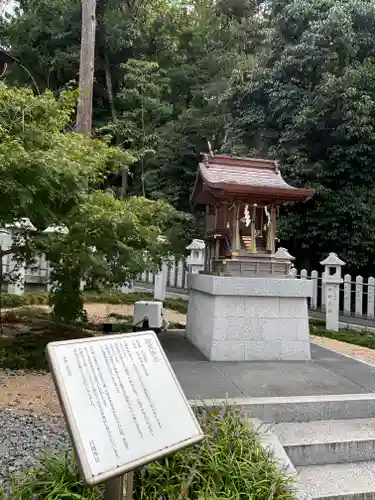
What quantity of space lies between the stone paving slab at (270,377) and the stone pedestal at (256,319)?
19 centimetres

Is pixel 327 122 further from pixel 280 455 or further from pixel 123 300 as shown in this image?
pixel 280 455

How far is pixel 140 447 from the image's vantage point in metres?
2.04

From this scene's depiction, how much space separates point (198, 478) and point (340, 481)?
120 centimetres

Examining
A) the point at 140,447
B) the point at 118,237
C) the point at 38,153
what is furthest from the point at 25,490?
the point at 118,237

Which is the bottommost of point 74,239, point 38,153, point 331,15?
point 74,239

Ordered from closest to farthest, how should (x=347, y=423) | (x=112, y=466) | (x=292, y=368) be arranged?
(x=112, y=466) → (x=347, y=423) → (x=292, y=368)

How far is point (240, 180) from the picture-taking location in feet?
22.2

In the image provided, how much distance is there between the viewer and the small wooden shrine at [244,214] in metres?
6.30

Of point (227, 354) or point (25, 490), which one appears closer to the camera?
point (25, 490)

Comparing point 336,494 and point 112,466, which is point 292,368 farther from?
point 112,466

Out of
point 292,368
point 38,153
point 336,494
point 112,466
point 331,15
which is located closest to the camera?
point 112,466

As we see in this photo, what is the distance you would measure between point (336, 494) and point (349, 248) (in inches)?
414

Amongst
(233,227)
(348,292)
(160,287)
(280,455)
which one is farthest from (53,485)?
(160,287)

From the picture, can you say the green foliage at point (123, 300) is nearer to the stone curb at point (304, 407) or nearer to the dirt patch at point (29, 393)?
the dirt patch at point (29, 393)
